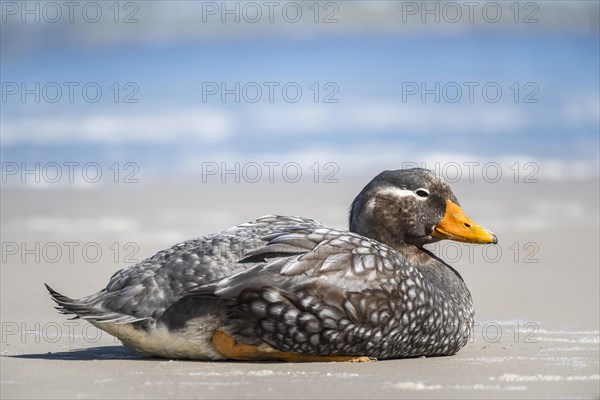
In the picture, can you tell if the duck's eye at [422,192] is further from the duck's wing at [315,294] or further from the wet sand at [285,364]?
the wet sand at [285,364]

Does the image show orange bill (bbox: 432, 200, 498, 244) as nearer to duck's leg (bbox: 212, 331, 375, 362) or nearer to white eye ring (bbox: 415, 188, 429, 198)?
white eye ring (bbox: 415, 188, 429, 198)

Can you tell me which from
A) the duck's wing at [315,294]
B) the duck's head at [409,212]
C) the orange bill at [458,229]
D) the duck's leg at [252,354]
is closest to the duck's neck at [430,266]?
the duck's head at [409,212]

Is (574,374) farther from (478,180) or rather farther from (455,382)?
(478,180)

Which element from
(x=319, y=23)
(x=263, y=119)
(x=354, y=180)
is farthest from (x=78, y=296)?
(x=319, y=23)

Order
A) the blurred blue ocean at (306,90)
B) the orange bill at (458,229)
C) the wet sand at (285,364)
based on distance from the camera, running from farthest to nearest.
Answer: the blurred blue ocean at (306,90), the orange bill at (458,229), the wet sand at (285,364)

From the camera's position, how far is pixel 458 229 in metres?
7.53

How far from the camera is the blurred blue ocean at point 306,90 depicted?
1767 centimetres

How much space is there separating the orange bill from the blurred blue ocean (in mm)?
8638

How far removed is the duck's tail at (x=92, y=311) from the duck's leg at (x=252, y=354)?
444 millimetres

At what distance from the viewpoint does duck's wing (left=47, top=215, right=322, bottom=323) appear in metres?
6.56

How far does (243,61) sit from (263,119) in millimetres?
6436

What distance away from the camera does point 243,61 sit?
85.2 ft

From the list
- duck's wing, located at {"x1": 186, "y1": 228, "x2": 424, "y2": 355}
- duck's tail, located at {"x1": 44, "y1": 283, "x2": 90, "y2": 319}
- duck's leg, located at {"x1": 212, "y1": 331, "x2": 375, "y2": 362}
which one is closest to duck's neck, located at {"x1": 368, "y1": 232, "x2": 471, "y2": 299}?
duck's wing, located at {"x1": 186, "y1": 228, "x2": 424, "y2": 355}

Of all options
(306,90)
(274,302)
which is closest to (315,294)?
(274,302)
